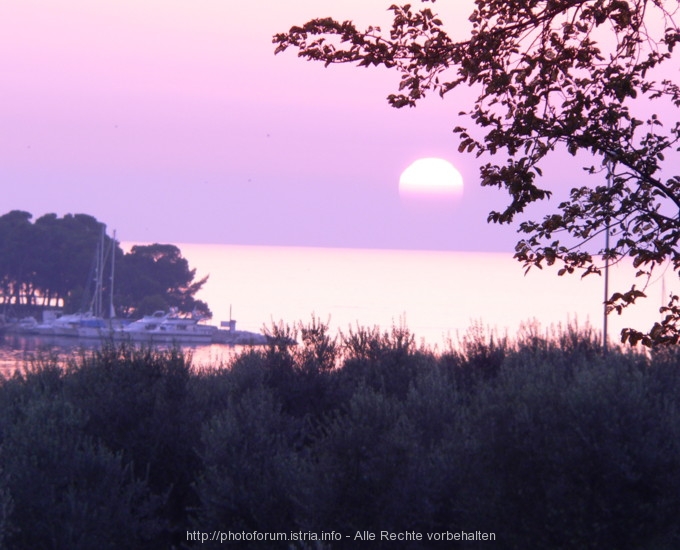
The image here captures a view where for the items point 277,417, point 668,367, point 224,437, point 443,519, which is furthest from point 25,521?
point 668,367

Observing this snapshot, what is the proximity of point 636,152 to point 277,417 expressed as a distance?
8307mm

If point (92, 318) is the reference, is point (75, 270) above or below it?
above

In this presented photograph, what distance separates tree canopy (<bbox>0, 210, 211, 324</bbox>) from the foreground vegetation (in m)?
49.6

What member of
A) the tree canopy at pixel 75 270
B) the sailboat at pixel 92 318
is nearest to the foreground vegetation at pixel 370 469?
the sailboat at pixel 92 318

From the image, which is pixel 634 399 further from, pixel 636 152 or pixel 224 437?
pixel 636 152

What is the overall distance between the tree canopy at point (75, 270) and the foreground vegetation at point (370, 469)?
49610 millimetres

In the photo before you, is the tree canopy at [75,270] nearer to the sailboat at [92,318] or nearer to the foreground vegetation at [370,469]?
the sailboat at [92,318]

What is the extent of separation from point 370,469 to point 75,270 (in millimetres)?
57118

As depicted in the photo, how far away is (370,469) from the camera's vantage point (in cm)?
1119

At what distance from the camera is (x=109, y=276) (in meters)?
62.8

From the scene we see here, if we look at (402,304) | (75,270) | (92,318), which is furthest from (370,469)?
(402,304)

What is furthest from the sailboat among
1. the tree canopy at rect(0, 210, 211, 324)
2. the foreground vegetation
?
the foreground vegetation

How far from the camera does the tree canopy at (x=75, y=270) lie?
2453 inches

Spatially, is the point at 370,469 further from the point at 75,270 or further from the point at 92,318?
the point at 75,270
